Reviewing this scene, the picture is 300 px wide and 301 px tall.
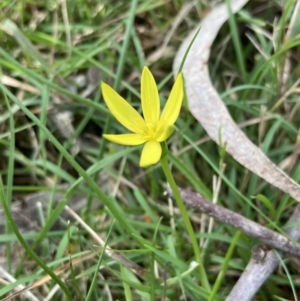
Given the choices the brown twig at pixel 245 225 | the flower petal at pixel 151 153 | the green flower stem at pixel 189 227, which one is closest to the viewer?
the flower petal at pixel 151 153

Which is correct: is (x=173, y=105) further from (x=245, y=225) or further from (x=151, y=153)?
(x=245, y=225)

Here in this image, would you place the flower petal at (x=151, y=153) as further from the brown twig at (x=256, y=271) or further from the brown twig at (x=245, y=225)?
the brown twig at (x=256, y=271)

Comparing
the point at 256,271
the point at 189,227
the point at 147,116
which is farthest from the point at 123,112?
the point at 256,271

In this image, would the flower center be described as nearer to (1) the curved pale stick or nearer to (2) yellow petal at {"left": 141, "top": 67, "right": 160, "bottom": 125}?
(2) yellow petal at {"left": 141, "top": 67, "right": 160, "bottom": 125}

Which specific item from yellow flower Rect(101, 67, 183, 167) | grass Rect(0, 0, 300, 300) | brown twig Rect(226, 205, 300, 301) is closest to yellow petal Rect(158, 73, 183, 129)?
yellow flower Rect(101, 67, 183, 167)

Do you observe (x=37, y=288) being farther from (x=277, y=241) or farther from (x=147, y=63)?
(x=147, y=63)

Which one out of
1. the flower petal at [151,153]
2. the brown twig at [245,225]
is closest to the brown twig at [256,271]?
the brown twig at [245,225]

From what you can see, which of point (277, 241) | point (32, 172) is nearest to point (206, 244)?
point (277, 241)
